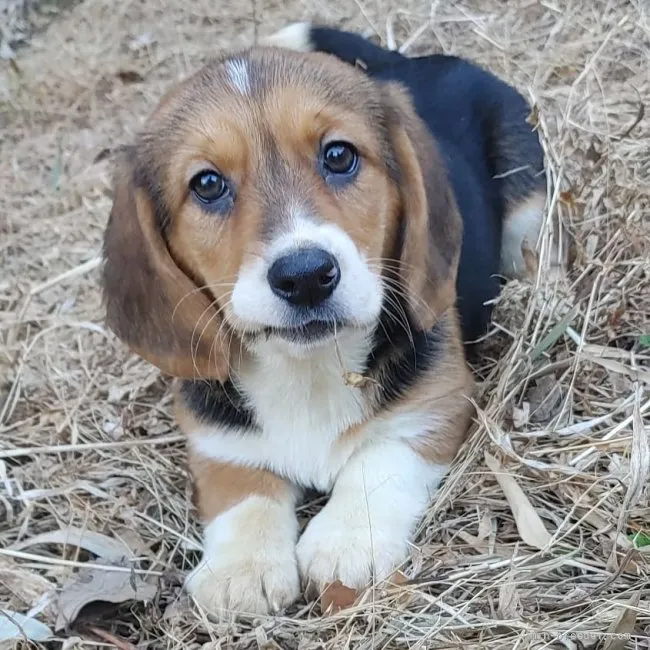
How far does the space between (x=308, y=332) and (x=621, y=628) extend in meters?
1.09

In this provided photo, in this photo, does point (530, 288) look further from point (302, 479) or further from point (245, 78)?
point (245, 78)

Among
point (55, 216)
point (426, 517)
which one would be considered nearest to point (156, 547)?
point (426, 517)

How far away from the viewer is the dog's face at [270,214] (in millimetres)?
2621

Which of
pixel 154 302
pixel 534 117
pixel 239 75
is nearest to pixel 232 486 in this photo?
pixel 154 302

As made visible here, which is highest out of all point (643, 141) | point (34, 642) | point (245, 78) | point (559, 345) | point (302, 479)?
point (245, 78)

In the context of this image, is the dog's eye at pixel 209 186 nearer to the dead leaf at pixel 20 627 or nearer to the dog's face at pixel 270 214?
the dog's face at pixel 270 214

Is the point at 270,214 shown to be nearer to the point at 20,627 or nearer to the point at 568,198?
the point at 20,627

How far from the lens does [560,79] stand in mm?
5184

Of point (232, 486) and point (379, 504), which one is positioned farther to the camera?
point (232, 486)

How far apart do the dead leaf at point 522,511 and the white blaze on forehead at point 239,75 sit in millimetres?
1356

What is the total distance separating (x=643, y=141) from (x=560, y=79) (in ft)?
3.25

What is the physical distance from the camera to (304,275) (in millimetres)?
2463

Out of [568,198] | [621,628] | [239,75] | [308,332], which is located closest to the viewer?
[621,628]

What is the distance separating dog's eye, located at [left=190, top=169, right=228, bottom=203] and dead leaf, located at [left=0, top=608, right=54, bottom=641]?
53.3 inches
